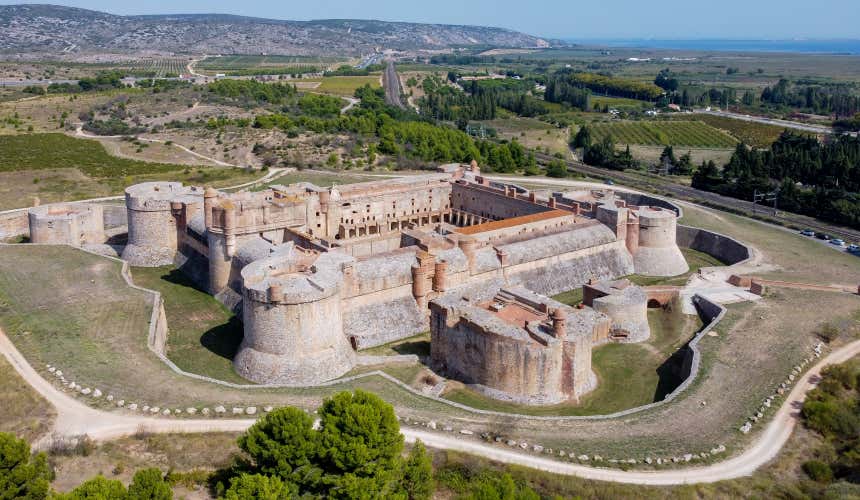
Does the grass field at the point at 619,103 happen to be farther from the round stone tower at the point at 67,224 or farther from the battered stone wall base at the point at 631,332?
the round stone tower at the point at 67,224

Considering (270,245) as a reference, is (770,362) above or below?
below

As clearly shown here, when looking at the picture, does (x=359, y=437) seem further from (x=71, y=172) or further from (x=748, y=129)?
(x=748, y=129)

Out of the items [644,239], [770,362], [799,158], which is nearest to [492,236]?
[644,239]

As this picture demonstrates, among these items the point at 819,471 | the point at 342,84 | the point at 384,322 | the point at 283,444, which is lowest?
the point at 819,471

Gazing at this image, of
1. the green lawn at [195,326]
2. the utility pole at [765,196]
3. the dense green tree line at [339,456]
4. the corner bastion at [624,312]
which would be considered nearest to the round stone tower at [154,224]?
the green lawn at [195,326]

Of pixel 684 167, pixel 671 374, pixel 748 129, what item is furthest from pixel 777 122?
pixel 671 374

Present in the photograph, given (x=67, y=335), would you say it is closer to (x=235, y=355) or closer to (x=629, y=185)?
(x=235, y=355)
